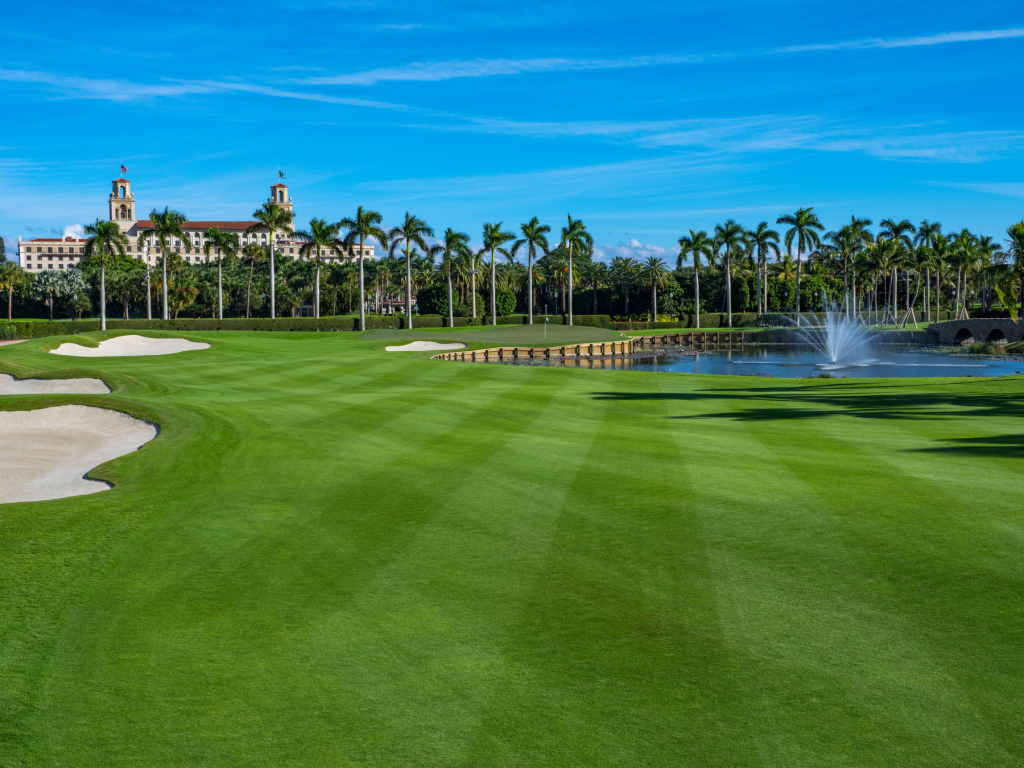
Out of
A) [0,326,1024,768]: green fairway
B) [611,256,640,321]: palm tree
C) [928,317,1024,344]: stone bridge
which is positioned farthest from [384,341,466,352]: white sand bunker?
[611,256,640,321]: palm tree

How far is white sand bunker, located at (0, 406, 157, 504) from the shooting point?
38.3ft

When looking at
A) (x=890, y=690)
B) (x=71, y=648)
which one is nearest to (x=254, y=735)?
(x=71, y=648)

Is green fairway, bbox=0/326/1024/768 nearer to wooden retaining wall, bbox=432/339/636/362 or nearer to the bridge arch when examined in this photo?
wooden retaining wall, bbox=432/339/636/362

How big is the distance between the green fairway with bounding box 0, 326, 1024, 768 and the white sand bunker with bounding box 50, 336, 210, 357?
3548 centimetres

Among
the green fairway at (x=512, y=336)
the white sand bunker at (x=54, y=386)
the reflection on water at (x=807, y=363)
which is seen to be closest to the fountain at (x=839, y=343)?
the reflection on water at (x=807, y=363)

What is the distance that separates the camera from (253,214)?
88.0m

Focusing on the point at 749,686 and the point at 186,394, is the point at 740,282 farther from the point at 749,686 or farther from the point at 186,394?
the point at 749,686

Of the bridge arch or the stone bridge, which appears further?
the bridge arch

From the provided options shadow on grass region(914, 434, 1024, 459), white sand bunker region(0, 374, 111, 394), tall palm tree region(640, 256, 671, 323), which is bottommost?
shadow on grass region(914, 434, 1024, 459)

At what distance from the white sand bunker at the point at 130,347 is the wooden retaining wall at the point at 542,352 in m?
15.8

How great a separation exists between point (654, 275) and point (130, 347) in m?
87.6

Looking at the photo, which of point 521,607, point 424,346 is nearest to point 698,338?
point 424,346

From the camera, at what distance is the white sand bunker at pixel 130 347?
44.0 metres

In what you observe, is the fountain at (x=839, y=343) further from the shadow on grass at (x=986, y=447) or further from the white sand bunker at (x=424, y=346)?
the shadow on grass at (x=986, y=447)
